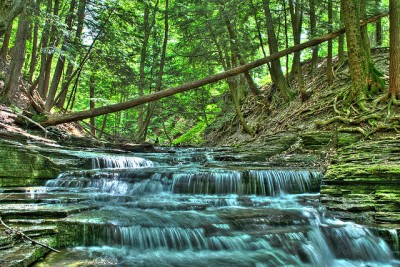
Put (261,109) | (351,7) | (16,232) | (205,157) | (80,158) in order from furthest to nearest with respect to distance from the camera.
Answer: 1. (261,109)
2. (205,157)
3. (351,7)
4. (80,158)
5. (16,232)

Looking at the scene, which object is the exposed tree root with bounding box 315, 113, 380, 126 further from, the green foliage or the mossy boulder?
the green foliage

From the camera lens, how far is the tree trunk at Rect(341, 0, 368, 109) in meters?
10.6

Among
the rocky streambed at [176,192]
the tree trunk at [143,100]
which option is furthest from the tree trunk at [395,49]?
the rocky streambed at [176,192]

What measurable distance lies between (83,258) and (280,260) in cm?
262

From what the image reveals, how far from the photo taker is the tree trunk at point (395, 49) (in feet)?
32.2

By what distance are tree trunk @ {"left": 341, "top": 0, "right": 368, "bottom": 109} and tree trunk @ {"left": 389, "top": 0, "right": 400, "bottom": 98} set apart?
2.81 feet

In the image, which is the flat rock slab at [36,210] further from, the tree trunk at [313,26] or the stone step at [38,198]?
the tree trunk at [313,26]

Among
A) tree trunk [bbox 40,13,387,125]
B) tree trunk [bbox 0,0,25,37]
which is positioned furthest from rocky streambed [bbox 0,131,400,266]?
tree trunk [bbox 0,0,25,37]

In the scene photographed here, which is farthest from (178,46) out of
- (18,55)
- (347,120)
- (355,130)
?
(355,130)

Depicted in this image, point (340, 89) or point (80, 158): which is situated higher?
A: point (340, 89)

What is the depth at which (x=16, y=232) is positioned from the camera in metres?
4.17

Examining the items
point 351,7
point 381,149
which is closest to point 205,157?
point 381,149

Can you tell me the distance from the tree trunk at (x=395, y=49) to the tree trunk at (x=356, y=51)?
86 cm

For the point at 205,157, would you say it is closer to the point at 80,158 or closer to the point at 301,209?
the point at 80,158
